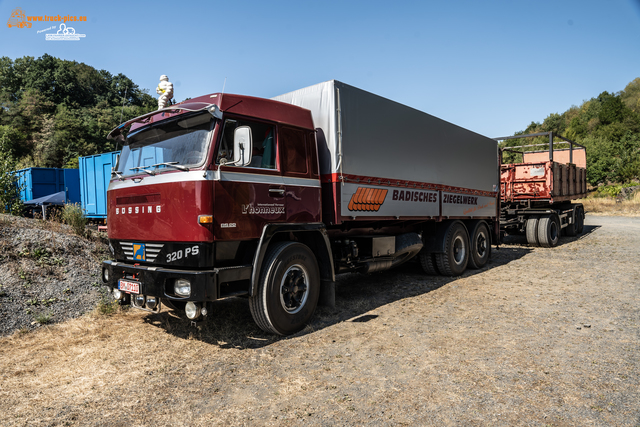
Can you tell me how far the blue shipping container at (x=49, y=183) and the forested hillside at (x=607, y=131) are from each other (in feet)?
115

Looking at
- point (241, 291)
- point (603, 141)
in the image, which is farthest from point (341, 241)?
point (603, 141)

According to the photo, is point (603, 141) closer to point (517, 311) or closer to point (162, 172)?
point (517, 311)

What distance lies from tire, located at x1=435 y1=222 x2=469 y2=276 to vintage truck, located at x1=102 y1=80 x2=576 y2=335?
1.86 meters

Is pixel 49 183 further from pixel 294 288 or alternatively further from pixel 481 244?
pixel 481 244

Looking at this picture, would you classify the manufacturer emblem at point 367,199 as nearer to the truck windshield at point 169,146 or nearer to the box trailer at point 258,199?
the box trailer at point 258,199

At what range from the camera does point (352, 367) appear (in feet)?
12.6

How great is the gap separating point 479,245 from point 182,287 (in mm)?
7872

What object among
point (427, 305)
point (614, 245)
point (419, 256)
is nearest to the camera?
point (427, 305)

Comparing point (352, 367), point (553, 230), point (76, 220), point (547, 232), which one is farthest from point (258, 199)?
point (553, 230)

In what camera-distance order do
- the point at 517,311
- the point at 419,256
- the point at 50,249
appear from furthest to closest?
the point at 419,256
the point at 50,249
the point at 517,311

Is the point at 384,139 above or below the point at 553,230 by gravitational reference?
above

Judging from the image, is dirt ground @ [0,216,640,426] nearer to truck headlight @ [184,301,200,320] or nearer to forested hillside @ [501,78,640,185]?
truck headlight @ [184,301,200,320]

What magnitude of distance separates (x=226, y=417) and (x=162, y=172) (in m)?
2.57

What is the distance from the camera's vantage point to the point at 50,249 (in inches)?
259
